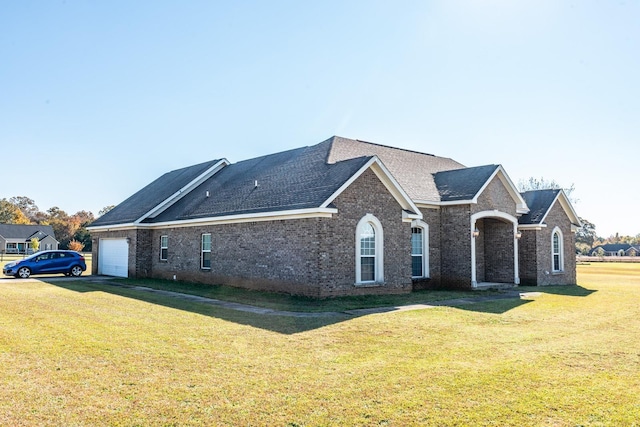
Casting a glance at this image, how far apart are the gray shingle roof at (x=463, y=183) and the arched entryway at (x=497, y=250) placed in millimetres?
1709

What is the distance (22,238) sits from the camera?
271ft

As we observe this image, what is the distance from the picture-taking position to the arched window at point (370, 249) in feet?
55.3

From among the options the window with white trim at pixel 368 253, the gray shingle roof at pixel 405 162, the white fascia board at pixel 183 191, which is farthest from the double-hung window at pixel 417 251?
the white fascia board at pixel 183 191

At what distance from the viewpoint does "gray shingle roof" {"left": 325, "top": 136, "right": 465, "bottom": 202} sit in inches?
848

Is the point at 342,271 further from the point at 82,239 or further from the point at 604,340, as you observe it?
the point at 82,239

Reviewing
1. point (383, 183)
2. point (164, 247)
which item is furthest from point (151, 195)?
point (383, 183)

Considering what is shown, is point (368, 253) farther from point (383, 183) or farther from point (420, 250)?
point (420, 250)

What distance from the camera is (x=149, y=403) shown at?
559cm

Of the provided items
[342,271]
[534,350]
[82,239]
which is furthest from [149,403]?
[82,239]

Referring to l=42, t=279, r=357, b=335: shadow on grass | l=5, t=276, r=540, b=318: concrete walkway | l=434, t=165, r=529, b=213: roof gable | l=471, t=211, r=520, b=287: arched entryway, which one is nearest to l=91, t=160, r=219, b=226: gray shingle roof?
l=5, t=276, r=540, b=318: concrete walkway

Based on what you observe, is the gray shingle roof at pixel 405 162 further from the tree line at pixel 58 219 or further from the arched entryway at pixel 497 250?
the tree line at pixel 58 219

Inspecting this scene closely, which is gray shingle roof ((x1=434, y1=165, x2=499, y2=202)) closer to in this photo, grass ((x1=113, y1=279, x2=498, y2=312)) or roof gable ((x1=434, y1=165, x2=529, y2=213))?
roof gable ((x1=434, y1=165, x2=529, y2=213))

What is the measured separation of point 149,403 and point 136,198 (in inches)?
1118

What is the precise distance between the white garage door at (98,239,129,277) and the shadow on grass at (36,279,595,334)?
6.93 m
